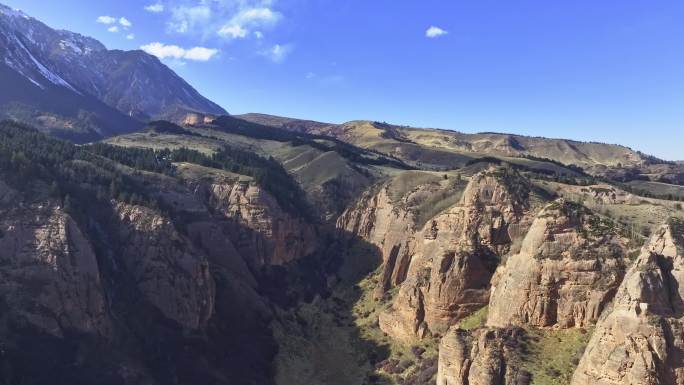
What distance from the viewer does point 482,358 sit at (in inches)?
2221

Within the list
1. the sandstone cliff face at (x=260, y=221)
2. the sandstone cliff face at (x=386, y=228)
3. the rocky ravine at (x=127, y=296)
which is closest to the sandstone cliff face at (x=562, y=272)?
the sandstone cliff face at (x=386, y=228)

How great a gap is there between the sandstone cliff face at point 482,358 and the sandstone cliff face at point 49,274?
40.4 metres

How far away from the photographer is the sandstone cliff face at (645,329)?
46.1 meters

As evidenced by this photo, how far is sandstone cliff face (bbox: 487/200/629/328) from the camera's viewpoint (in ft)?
193

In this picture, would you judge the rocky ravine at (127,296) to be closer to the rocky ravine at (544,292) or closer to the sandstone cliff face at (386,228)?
the sandstone cliff face at (386,228)

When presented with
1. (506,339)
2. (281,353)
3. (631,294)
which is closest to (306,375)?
(281,353)

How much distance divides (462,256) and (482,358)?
2249 cm

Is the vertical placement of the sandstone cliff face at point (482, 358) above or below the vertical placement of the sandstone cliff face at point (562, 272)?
below

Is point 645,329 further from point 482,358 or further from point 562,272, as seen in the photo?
point 482,358

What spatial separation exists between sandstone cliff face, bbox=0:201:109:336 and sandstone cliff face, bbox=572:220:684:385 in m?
54.2

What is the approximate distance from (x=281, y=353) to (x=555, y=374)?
142 ft

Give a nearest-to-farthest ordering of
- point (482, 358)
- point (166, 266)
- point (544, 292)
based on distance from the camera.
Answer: point (482, 358) → point (544, 292) → point (166, 266)

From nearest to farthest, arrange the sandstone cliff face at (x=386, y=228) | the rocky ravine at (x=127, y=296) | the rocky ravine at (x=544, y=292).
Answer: the rocky ravine at (x=544, y=292) < the rocky ravine at (x=127, y=296) < the sandstone cliff face at (x=386, y=228)

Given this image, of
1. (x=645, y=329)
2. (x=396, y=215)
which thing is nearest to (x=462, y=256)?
(x=645, y=329)
